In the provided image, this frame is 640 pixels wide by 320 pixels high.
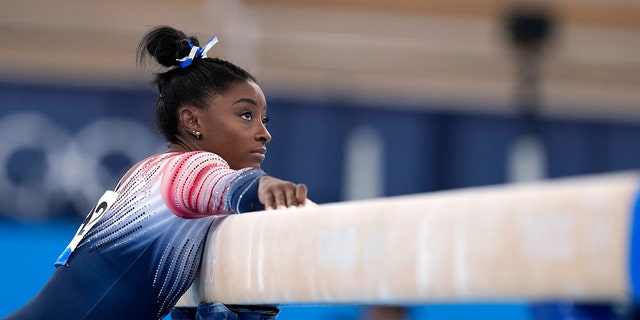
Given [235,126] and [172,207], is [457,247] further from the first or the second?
[235,126]

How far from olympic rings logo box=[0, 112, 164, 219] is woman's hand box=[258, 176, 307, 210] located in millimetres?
5566

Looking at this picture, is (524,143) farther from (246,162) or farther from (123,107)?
(246,162)

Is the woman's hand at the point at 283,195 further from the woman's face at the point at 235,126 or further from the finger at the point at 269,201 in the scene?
the woman's face at the point at 235,126

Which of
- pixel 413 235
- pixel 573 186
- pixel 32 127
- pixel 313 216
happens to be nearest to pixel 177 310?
pixel 313 216

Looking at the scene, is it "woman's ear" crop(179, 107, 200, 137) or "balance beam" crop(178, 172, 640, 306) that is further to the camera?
"woman's ear" crop(179, 107, 200, 137)

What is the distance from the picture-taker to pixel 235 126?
2.75 meters

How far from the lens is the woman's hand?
A: 2072 millimetres

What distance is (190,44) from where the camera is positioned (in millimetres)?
2938

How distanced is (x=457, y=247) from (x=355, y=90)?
7.18m

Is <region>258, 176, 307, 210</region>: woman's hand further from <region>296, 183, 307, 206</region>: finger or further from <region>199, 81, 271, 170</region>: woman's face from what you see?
<region>199, 81, 271, 170</region>: woman's face

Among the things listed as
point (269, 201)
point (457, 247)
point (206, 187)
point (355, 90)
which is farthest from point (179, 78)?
point (355, 90)

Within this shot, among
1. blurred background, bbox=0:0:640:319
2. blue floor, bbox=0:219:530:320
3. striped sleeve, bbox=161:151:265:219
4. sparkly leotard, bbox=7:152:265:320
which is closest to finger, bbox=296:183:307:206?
striped sleeve, bbox=161:151:265:219

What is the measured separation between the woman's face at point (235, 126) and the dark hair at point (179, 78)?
0.03 metres

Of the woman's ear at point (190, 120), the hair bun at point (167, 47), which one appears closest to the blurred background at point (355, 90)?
the hair bun at point (167, 47)
